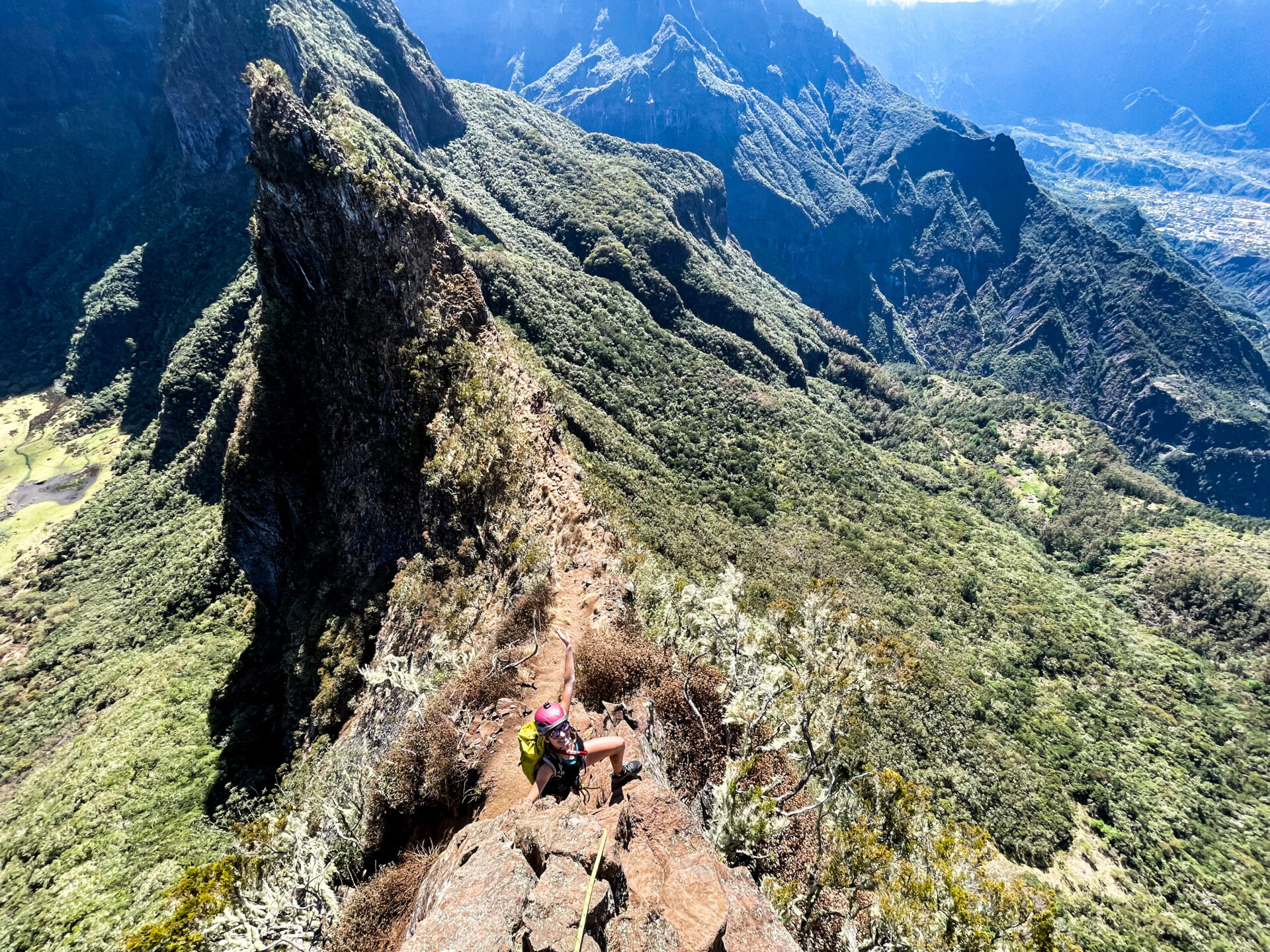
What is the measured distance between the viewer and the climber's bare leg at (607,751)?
11062 mm

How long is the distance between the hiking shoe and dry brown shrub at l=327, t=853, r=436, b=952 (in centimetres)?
435

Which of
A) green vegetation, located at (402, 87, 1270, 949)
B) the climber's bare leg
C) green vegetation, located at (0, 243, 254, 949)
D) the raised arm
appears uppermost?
green vegetation, located at (402, 87, 1270, 949)

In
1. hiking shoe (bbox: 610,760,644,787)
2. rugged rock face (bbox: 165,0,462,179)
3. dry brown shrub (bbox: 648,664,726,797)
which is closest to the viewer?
hiking shoe (bbox: 610,760,644,787)

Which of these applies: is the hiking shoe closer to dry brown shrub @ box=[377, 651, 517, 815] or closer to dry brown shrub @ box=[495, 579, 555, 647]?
dry brown shrub @ box=[377, 651, 517, 815]

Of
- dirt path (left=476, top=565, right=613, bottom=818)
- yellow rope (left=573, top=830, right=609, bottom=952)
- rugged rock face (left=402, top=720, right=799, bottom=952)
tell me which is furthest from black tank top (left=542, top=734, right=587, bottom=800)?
yellow rope (left=573, top=830, right=609, bottom=952)

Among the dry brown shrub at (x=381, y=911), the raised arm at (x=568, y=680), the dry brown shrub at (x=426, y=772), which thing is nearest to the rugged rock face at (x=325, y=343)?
the dry brown shrub at (x=426, y=772)

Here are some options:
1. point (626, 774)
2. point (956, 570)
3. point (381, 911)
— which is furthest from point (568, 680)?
point (956, 570)

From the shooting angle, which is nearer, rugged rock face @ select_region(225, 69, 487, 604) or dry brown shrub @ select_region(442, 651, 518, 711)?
dry brown shrub @ select_region(442, 651, 518, 711)

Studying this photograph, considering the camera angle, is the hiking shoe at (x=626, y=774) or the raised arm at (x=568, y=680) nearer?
the hiking shoe at (x=626, y=774)

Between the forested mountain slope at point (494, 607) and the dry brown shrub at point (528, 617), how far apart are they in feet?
0.54

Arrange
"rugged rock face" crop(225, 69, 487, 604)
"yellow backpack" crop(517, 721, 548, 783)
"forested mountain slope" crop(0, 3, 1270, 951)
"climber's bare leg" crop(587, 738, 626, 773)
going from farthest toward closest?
"rugged rock face" crop(225, 69, 487, 604)
"forested mountain slope" crop(0, 3, 1270, 951)
"climber's bare leg" crop(587, 738, 626, 773)
"yellow backpack" crop(517, 721, 548, 783)

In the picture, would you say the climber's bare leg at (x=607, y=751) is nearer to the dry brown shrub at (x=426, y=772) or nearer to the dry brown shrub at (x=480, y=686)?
the dry brown shrub at (x=426, y=772)

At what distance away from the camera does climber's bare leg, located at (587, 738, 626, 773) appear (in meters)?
11.1

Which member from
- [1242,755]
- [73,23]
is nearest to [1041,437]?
[1242,755]
